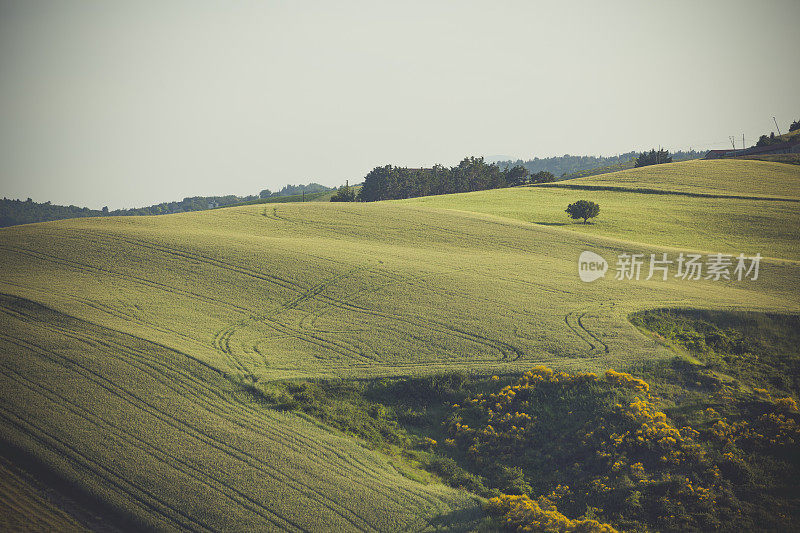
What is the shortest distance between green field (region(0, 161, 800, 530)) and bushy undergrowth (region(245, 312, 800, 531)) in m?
1.26

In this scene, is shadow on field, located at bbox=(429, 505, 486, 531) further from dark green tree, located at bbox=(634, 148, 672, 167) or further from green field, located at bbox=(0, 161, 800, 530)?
dark green tree, located at bbox=(634, 148, 672, 167)

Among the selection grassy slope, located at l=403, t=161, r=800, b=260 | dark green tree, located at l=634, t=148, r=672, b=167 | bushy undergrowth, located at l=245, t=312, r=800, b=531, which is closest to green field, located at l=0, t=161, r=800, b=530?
grassy slope, located at l=403, t=161, r=800, b=260

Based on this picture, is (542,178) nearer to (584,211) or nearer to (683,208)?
(683,208)

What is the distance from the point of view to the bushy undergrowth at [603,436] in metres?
17.7

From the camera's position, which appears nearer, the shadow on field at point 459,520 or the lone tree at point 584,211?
the shadow on field at point 459,520

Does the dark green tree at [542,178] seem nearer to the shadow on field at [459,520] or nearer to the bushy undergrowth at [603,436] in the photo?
the bushy undergrowth at [603,436]

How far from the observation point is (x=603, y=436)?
821 inches

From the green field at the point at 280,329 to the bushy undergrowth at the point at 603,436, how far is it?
1.26 m

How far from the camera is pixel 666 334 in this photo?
29406 mm

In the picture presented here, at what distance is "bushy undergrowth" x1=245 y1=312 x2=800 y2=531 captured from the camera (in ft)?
58.1

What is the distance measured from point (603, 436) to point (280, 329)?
17801 millimetres

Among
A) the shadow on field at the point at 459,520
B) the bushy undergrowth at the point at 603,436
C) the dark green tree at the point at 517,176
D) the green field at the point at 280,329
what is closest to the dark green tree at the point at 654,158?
the dark green tree at the point at 517,176

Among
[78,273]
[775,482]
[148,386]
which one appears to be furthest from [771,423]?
[78,273]

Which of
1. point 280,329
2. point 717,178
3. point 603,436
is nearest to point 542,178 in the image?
point 717,178
